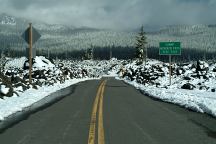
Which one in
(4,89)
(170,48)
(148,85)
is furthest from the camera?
(148,85)

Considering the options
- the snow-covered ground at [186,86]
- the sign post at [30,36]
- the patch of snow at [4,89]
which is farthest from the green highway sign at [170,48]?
the patch of snow at [4,89]

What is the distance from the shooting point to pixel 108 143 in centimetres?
877

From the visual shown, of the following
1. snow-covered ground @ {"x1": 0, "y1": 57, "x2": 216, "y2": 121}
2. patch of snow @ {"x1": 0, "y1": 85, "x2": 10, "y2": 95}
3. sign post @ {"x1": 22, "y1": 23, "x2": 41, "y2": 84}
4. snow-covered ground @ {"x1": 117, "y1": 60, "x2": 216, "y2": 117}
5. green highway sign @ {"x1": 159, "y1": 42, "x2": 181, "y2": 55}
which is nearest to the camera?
snow-covered ground @ {"x1": 0, "y1": 57, "x2": 216, "y2": 121}

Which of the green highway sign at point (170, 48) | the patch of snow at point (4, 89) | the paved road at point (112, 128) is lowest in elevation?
the paved road at point (112, 128)

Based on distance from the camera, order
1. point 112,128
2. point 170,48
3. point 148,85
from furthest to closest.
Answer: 1. point 148,85
2. point 170,48
3. point 112,128

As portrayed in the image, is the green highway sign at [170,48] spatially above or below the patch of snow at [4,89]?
above

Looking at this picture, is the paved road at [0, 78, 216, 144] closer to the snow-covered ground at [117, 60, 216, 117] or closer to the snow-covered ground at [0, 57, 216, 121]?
the snow-covered ground at [0, 57, 216, 121]

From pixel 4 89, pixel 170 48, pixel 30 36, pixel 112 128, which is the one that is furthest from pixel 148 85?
pixel 112 128

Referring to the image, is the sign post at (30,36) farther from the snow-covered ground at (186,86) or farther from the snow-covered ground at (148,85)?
the snow-covered ground at (186,86)

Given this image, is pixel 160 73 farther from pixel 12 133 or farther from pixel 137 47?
pixel 137 47

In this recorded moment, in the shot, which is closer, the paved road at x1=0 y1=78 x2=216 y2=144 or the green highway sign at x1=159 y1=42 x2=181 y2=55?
the paved road at x1=0 y1=78 x2=216 y2=144

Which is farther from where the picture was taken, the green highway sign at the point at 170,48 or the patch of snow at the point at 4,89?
the green highway sign at the point at 170,48

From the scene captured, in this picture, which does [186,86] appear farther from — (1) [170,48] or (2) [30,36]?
(2) [30,36]

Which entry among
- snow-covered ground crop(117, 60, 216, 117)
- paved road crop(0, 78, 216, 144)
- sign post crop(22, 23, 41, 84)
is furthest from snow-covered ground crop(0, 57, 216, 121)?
sign post crop(22, 23, 41, 84)
